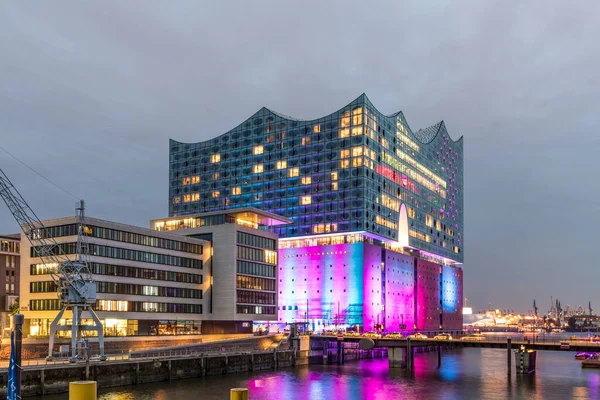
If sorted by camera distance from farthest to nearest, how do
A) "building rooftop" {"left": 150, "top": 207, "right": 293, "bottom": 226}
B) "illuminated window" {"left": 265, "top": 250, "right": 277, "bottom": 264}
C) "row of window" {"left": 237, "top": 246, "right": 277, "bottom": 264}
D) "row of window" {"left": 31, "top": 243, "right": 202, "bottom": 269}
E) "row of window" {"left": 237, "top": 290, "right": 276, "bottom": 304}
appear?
"illuminated window" {"left": 265, "top": 250, "right": 277, "bottom": 264}
"building rooftop" {"left": 150, "top": 207, "right": 293, "bottom": 226}
"row of window" {"left": 237, "top": 246, "right": 277, "bottom": 264}
"row of window" {"left": 237, "top": 290, "right": 276, "bottom": 304}
"row of window" {"left": 31, "top": 243, "right": 202, "bottom": 269}

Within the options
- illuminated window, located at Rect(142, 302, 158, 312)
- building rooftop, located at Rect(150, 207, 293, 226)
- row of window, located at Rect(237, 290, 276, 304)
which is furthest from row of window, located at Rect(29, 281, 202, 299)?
building rooftop, located at Rect(150, 207, 293, 226)

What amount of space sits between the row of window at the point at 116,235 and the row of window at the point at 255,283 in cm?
1351

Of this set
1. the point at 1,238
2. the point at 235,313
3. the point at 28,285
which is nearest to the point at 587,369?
the point at 235,313

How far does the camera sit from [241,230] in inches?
5344

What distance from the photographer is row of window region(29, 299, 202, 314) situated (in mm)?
109125

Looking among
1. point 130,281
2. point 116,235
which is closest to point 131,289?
point 130,281

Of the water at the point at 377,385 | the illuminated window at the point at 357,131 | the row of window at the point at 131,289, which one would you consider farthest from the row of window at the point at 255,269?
the illuminated window at the point at 357,131

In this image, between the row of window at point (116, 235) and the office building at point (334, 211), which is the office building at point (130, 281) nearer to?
the row of window at point (116, 235)

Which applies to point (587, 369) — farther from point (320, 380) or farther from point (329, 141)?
point (329, 141)

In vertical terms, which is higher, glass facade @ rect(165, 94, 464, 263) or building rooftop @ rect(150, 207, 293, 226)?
glass facade @ rect(165, 94, 464, 263)

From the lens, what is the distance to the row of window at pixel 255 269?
136 metres

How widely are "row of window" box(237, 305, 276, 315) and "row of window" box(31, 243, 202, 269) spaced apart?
41.0ft

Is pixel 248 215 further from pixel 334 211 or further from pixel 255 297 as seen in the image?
pixel 334 211

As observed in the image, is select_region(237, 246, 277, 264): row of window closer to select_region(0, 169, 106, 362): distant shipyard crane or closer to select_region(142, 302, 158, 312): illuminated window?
select_region(142, 302, 158, 312): illuminated window
